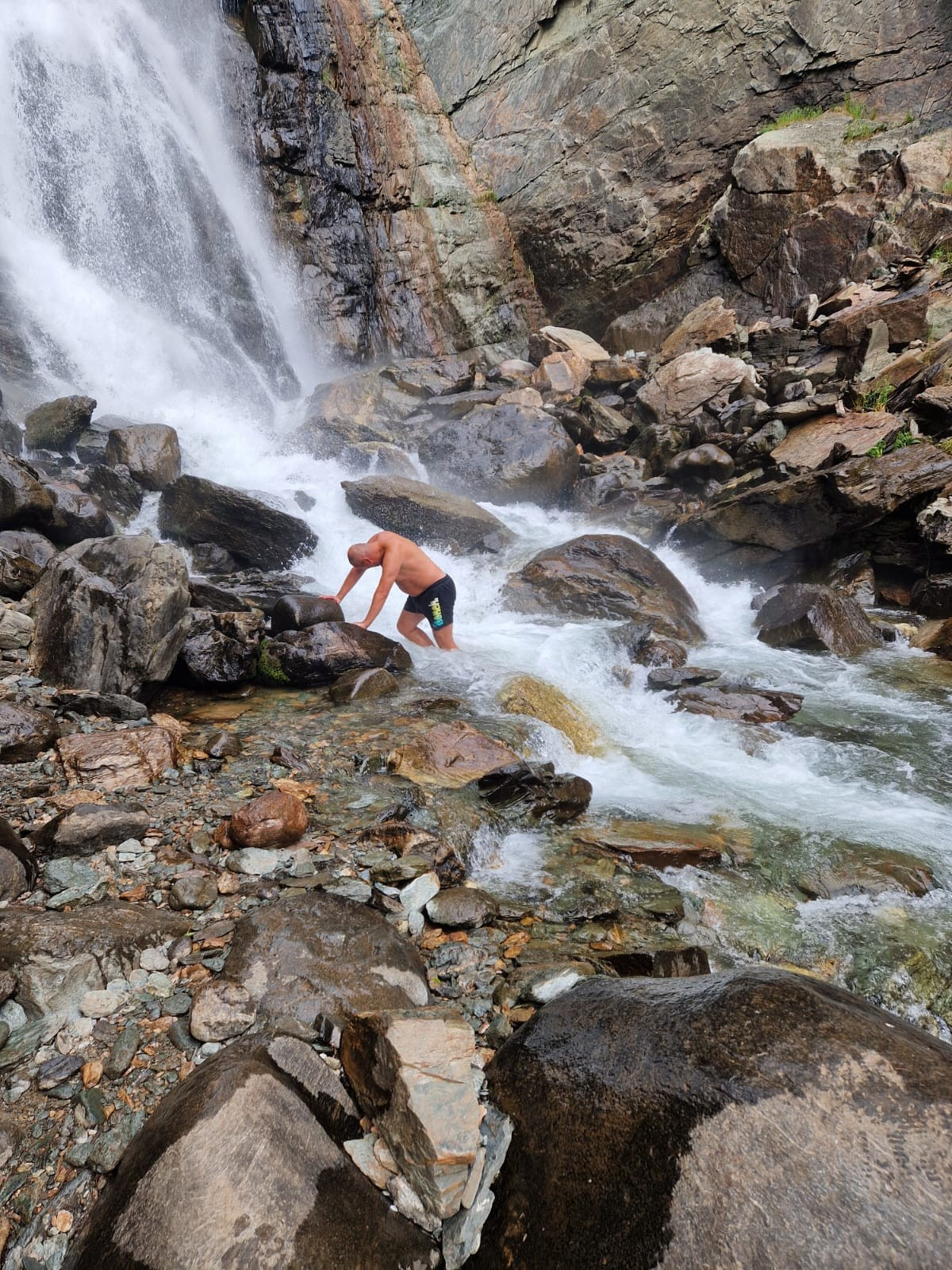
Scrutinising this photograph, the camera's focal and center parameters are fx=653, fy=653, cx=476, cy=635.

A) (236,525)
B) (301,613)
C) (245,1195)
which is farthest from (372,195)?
(245,1195)

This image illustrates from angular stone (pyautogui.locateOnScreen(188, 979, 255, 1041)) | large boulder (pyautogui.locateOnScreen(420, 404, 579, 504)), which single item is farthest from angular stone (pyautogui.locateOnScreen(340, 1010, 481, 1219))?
large boulder (pyautogui.locateOnScreen(420, 404, 579, 504))

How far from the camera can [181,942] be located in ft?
8.87

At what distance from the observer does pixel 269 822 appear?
11.7 ft

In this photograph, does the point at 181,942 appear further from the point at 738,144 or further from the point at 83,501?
the point at 738,144

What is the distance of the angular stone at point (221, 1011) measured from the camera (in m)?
2.28

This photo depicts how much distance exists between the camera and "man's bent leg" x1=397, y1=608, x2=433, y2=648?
25.7 feet

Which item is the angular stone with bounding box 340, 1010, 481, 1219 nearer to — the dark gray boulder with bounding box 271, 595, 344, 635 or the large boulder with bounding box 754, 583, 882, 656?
the dark gray boulder with bounding box 271, 595, 344, 635

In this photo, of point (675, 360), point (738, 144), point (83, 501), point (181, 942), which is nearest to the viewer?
point (181, 942)

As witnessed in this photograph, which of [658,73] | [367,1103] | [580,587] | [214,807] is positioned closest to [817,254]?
[658,73]

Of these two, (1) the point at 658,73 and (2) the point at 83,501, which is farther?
(1) the point at 658,73

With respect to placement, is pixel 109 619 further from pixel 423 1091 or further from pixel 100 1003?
pixel 423 1091

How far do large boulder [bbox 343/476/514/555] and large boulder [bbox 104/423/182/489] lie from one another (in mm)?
3065

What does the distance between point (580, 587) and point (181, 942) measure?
24.0 feet

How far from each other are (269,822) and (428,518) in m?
7.81
